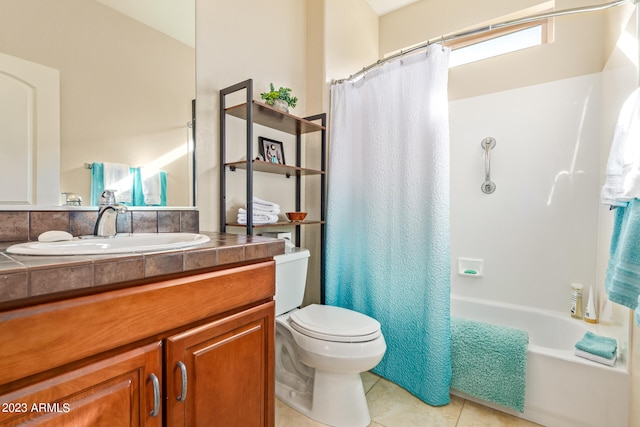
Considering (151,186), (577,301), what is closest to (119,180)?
(151,186)

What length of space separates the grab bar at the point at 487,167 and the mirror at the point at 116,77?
77.4 inches

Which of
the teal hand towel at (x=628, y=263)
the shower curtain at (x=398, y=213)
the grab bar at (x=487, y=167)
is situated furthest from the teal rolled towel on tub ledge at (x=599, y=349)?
the grab bar at (x=487, y=167)

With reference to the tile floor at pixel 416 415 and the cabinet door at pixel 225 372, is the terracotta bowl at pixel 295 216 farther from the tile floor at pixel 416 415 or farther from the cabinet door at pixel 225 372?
the tile floor at pixel 416 415

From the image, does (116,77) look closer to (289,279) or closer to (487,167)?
(289,279)

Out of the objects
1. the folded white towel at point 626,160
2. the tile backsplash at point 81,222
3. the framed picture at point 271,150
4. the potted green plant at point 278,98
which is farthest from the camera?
the framed picture at point 271,150

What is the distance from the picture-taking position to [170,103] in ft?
4.56

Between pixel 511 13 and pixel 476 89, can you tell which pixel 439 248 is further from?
pixel 511 13

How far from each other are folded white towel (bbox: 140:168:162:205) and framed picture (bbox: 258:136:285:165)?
633 mm

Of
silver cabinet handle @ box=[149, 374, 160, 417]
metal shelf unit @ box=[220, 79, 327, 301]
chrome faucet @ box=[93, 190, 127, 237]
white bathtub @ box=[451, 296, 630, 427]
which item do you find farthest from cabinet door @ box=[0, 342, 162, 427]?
white bathtub @ box=[451, 296, 630, 427]

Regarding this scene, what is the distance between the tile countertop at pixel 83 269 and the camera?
1.76 ft

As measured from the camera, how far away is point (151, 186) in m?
1.32

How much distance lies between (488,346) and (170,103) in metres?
1.94

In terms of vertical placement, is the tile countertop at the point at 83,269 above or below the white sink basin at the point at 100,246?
below

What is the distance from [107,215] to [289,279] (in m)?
0.87
